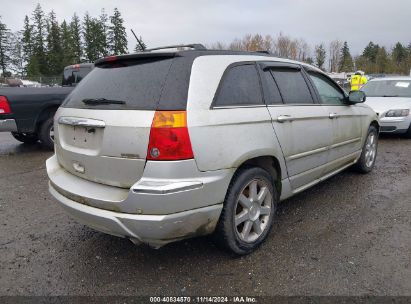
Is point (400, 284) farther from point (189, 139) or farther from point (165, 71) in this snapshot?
point (165, 71)

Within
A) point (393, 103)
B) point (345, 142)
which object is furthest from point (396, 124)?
point (345, 142)

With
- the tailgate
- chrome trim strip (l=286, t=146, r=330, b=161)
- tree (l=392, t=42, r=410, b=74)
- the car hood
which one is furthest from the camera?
tree (l=392, t=42, r=410, b=74)

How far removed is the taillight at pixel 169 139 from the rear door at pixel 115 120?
53 millimetres

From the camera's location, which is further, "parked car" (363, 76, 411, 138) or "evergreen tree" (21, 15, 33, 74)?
"evergreen tree" (21, 15, 33, 74)

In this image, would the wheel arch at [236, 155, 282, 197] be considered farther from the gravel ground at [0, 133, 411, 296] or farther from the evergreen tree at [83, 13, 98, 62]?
the evergreen tree at [83, 13, 98, 62]

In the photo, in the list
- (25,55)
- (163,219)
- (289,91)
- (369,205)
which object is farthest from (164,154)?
(25,55)

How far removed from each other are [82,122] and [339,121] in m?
2.98

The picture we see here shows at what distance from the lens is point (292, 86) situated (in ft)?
12.1

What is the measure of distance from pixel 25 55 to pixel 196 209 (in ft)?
269

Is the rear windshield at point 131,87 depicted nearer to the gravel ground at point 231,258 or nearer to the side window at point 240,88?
the side window at point 240,88

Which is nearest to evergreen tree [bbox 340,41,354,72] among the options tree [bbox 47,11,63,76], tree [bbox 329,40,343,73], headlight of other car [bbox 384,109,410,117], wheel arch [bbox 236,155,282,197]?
tree [bbox 329,40,343,73]

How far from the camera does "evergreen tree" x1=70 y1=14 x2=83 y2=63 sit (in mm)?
71956

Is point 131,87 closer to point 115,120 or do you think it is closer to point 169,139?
point 115,120

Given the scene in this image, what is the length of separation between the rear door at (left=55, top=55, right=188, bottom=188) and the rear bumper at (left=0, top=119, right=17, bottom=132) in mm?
4152
